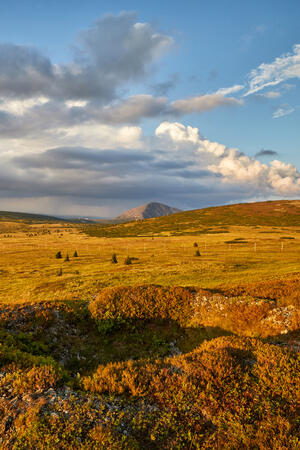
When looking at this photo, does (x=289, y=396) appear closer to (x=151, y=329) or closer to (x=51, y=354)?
(x=151, y=329)

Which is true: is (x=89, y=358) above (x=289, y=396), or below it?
below

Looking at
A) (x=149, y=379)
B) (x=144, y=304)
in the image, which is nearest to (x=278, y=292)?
(x=144, y=304)

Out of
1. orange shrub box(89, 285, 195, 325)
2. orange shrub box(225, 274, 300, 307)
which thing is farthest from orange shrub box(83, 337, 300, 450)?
orange shrub box(225, 274, 300, 307)

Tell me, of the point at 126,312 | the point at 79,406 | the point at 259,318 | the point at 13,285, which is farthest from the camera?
the point at 13,285

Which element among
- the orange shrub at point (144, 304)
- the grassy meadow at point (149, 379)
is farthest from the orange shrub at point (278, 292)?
the orange shrub at point (144, 304)

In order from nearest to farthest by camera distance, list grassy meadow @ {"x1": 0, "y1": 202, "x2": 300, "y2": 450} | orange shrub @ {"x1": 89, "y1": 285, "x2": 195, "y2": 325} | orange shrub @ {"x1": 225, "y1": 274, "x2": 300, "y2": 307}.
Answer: grassy meadow @ {"x1": 0, "y1": 202, "x2": 300, "y2": 450}
orange shrub @ {"x1": 89, "y1": 285, "x2": 195, "y2": 325}
orange shrub @ {"x1": 225, "y1": 274, "x2": 300, "y2": 307}

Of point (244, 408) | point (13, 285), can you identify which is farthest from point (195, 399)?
point (13, 285)

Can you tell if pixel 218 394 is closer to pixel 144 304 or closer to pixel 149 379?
pixel 149 379

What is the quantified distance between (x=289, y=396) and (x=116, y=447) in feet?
14.6

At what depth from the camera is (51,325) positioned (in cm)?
1228

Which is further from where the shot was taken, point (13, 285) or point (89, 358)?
point (13, 285)

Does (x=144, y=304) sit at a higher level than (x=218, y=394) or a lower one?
lower

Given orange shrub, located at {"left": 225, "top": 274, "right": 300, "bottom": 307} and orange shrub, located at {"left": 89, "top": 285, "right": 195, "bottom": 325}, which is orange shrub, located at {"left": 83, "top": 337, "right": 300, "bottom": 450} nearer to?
orange shrub, located at {"left": 89, "top": 285, "right": 195, "bottom": 325}

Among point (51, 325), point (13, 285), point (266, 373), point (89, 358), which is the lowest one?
point (13, 285)
